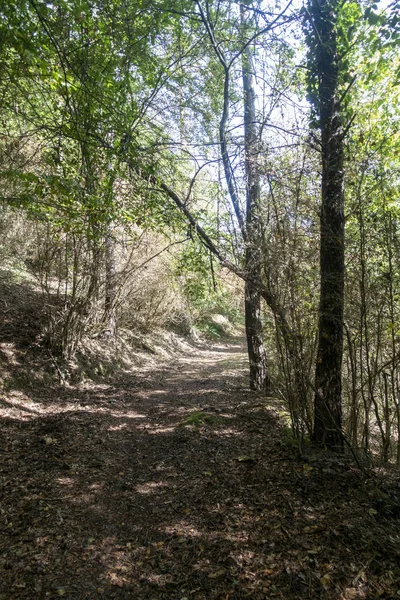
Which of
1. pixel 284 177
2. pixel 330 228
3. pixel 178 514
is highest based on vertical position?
pixel 284 177

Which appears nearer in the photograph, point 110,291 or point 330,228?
point 330,228

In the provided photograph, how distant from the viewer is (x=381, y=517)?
2961 millimetres

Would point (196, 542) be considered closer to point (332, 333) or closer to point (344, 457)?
point (344, 457)

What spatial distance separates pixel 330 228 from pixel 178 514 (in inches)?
129

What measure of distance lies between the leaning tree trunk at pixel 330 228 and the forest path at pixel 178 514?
2.21 ft

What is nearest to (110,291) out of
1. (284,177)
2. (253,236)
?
(253,236)

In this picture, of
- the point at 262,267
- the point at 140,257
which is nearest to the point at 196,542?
the point at 262,267

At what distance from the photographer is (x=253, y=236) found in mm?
4449

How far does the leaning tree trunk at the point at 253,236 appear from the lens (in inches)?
173

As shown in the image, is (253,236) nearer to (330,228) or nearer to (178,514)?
(330,228)

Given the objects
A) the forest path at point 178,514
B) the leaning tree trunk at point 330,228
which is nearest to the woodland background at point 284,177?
the leaning tree trunk at point 330,228

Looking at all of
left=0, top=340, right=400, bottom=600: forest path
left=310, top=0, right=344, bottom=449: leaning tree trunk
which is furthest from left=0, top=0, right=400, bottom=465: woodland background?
left=0, top=340, right=400, bottom=600: forest path

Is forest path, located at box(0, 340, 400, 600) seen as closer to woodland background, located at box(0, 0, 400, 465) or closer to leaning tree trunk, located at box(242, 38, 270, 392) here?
woodland background, located at box(0, 0, 400, 465)

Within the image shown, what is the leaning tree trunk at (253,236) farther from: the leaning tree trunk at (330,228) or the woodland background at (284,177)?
the leaning tree trunk at (330,228)
